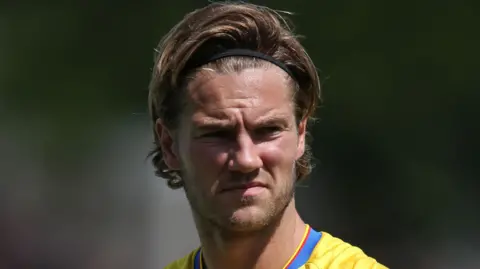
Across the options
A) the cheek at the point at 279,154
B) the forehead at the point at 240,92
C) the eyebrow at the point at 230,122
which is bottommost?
the cheek at the point at 279,154

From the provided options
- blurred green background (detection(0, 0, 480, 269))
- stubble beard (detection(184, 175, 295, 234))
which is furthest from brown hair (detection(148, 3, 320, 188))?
blurred green background (detection(0, 0, 480, 269))

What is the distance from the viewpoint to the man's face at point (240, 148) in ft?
5.44

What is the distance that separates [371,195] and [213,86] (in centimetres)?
→ 195

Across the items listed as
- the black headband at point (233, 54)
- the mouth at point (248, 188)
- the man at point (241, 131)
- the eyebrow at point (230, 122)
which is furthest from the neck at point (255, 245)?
the black headband at point (233, 54)

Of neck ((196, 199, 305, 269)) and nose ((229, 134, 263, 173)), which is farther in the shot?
neck ((196, 199, 305, 269))

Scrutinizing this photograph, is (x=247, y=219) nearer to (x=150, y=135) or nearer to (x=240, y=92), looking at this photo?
(x=240, y=92)

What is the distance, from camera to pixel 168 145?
1.97m

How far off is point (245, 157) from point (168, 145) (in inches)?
15.9

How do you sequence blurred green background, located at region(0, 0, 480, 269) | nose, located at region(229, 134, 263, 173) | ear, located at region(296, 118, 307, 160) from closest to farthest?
nose, located at region(229, 134, 263, 173)
ear, located at region(296, 118, 307, 160)
blurred green background, located at region(0, 0, 480, 269)

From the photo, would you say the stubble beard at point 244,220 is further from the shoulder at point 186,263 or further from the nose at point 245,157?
the shoulder at point 186,263

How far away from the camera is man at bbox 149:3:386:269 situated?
1675mm

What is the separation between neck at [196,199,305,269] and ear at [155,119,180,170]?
0.19 meters

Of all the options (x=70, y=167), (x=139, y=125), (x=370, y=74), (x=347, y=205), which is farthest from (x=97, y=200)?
(x=370, y=74)

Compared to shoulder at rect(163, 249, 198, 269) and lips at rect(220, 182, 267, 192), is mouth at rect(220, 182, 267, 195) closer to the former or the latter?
lips at rect(220, 182, 267, 192)
